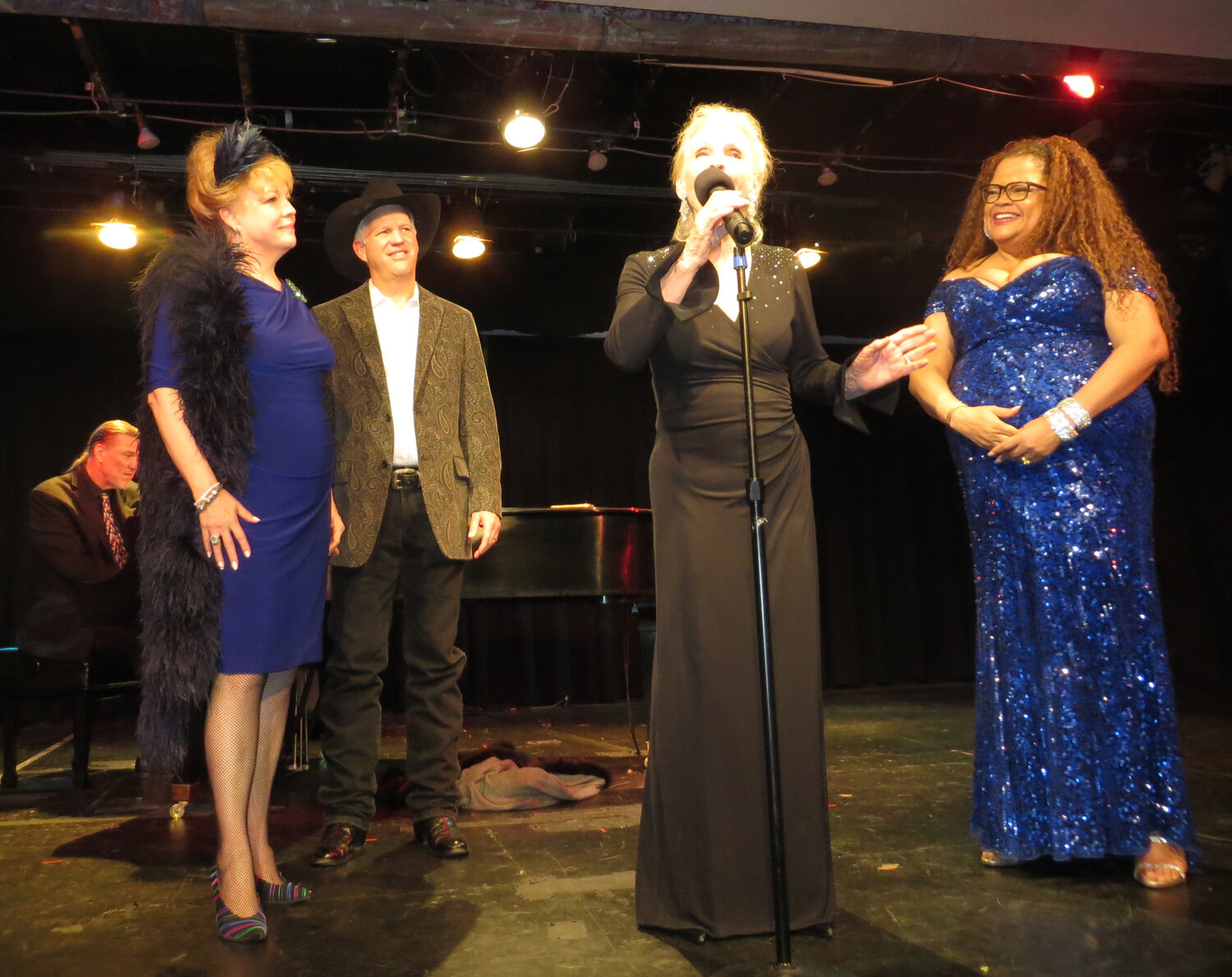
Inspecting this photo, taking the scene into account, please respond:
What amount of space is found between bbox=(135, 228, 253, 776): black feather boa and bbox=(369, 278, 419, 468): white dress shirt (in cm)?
73

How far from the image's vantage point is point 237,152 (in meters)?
2.21

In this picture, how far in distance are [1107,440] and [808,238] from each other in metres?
4.49

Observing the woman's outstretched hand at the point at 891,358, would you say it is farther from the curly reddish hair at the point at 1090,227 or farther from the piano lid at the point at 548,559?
the piano lid at the point at 548,559

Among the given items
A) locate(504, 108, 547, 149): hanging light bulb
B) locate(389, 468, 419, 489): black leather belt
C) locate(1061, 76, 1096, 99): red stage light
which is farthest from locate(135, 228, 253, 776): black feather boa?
locate(1061, 76, 1096, 99): red stage light

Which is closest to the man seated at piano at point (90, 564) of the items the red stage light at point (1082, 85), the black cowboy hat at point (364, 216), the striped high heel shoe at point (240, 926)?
the black cowboy hat at point (364, 216)

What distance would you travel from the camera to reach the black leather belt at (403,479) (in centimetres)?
280

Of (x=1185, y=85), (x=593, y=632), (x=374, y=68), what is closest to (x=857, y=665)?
(x=593, y=632)

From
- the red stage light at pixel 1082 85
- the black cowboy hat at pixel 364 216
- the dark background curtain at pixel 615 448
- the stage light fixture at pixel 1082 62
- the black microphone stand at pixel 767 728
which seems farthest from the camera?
the dark background curtain at pixel 615 448

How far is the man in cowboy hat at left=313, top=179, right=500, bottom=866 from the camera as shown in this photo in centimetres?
276

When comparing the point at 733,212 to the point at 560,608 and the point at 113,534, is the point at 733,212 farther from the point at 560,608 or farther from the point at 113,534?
the point at 560,608

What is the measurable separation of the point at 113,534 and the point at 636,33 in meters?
3.29

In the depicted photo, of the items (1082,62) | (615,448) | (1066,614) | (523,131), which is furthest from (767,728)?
(615,448)

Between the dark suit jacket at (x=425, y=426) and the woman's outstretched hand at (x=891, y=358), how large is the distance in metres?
1.27

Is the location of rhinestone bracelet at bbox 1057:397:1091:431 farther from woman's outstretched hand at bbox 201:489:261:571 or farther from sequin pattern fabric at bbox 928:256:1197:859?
woman's outstretched hand at bbox 201:489:261:571
